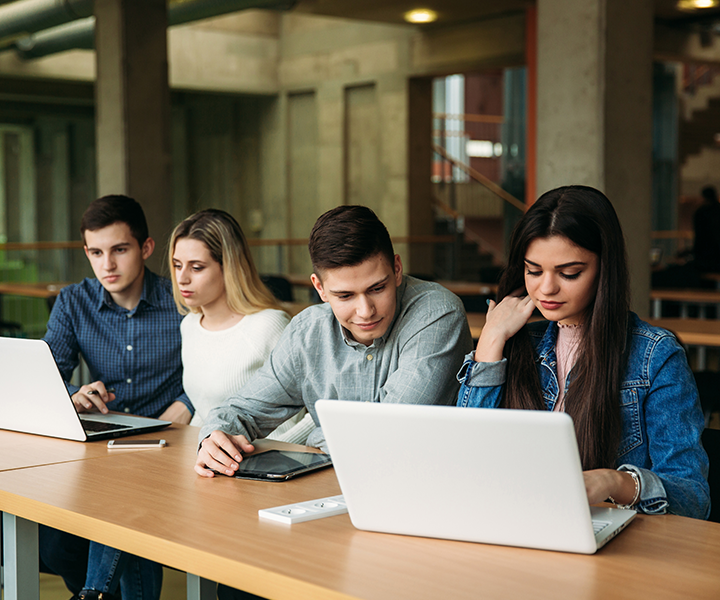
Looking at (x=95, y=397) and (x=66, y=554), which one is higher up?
(x=95, y=397)

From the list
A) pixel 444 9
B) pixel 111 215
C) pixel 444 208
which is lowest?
pixel 111 215

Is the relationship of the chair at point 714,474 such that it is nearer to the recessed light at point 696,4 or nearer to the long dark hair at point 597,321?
the long dark hair at point 597,321

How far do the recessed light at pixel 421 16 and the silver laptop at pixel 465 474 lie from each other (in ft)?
27.3

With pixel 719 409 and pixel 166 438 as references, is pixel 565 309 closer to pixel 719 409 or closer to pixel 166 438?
pixel 166 438

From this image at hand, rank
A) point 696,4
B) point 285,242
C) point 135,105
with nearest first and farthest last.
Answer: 1. point 135,105
2. point 696,4
3. point 285,242

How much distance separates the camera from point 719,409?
13.4 feet

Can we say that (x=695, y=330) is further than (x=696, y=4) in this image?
No

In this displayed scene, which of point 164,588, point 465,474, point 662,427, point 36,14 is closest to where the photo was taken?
point 465,474

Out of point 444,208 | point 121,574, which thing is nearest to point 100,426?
point 121,574

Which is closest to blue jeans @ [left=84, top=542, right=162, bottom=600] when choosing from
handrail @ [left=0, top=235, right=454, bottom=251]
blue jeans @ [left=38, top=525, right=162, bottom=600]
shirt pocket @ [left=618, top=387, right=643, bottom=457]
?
blue jeans @ [left=38, top=525, right=162, bottom=600]

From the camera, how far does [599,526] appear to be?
4.77 ft

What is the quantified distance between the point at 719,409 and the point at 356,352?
8.50 feet

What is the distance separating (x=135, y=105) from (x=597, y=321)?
5.52m

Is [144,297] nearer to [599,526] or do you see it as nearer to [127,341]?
[127,341]
